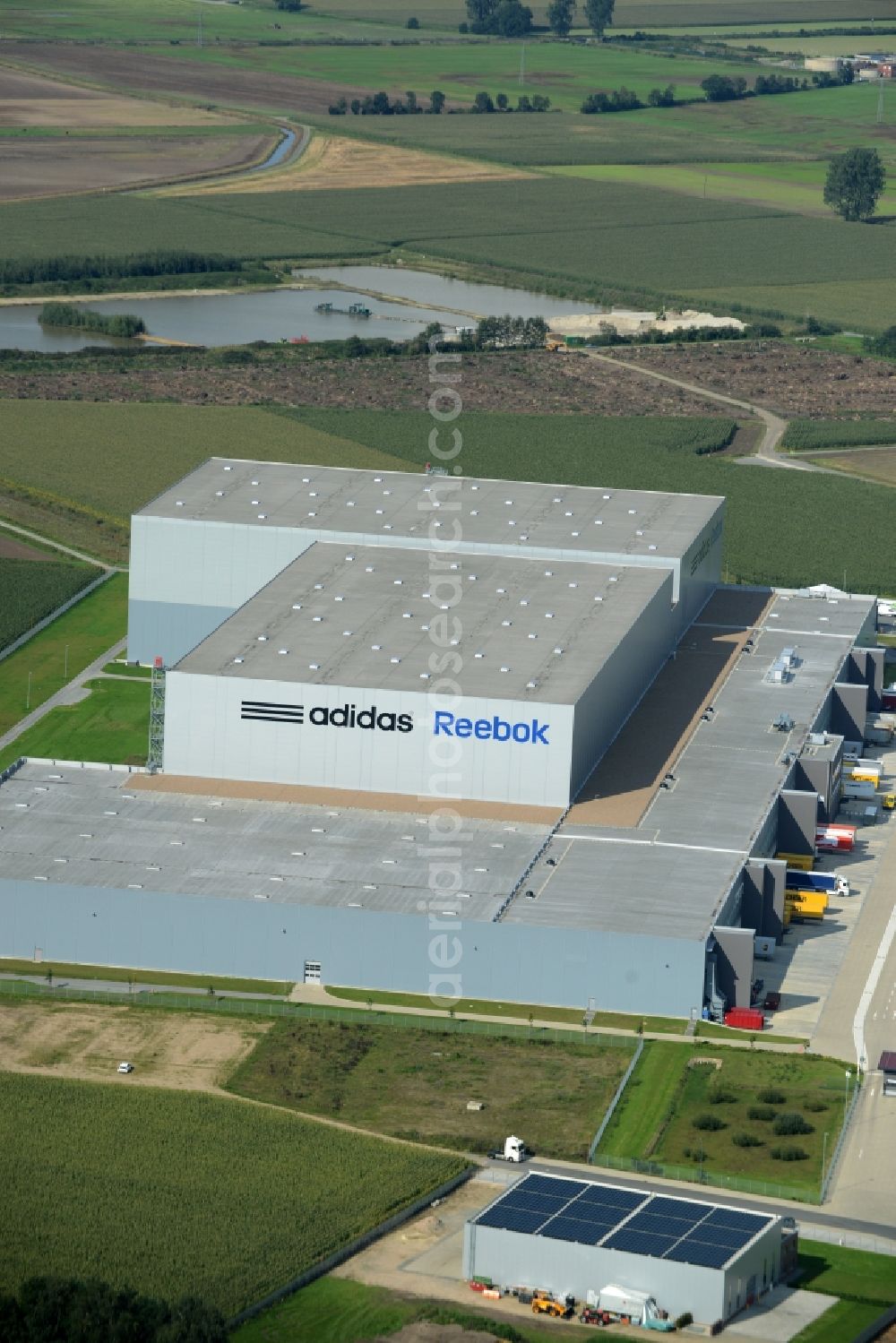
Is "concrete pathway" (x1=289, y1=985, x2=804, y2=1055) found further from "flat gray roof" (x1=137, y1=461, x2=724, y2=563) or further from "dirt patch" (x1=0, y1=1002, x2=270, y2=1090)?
"flat gray roof" (x1=137, y1=461, x2=724, y2=563)

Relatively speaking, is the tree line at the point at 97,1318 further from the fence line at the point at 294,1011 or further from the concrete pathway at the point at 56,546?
the concrete pathway at the point at 56,546

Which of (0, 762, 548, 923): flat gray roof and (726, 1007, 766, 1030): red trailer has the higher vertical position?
(0, 762, 548, 923): flat gray roof

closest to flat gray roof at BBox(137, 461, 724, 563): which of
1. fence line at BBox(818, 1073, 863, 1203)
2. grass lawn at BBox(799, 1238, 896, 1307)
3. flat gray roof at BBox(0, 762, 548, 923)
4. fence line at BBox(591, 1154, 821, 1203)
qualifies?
flat gray roof at BBox(0, 762, 548, 923)

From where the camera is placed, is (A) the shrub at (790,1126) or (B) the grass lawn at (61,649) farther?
(B) the grass lawn at (61,649)

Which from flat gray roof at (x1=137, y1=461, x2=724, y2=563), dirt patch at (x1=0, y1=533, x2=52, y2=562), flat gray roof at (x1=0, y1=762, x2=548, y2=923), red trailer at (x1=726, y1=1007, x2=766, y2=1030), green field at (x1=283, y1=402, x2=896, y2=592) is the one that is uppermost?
flat gray roof at (x1=137, y1=461, x2=724, y2=563)

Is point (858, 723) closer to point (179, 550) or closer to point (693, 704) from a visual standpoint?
point (693, 704)

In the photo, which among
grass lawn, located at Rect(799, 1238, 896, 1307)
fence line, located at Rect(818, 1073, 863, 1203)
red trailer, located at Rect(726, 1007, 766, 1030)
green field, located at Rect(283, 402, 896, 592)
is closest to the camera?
grass lawn, located at Rect(799, 1238, 896, 1307)

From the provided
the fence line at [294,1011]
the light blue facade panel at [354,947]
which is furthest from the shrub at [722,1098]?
the light blue facade panel at [354,947]
